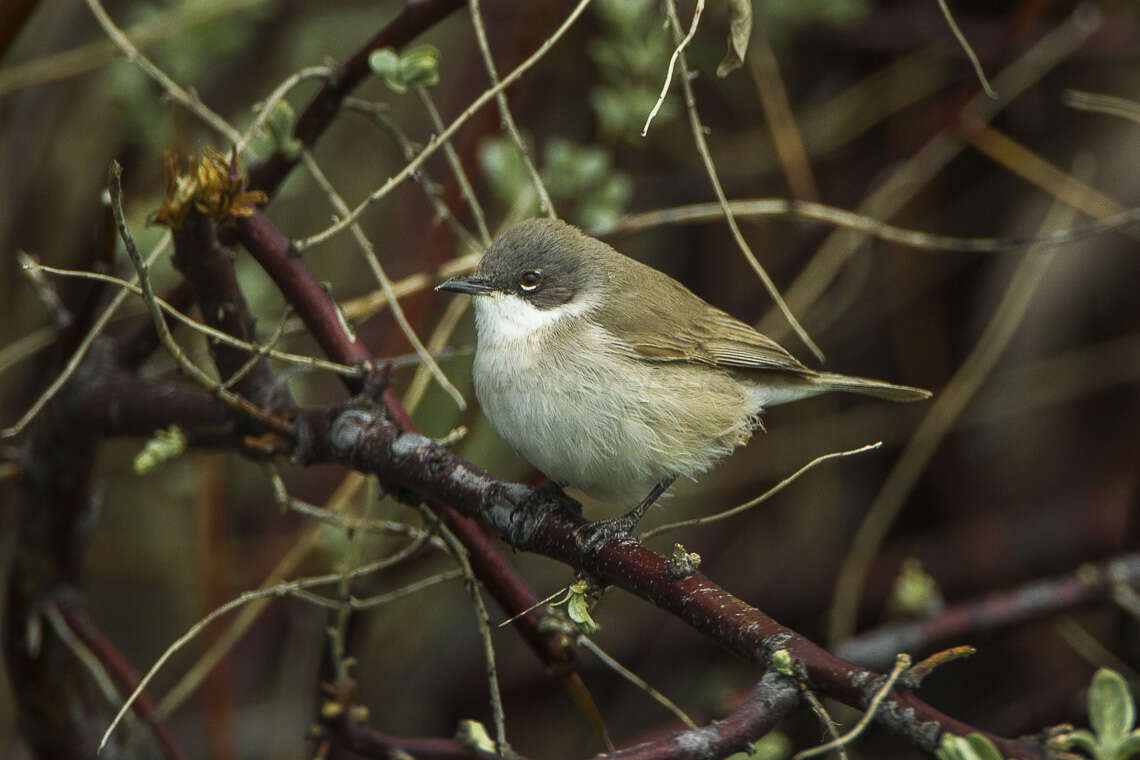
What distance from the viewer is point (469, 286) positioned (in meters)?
2.93

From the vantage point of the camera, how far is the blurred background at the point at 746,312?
13.4ft

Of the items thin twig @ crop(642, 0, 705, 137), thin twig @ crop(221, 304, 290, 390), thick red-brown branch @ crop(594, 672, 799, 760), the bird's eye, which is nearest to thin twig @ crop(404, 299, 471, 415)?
the bird's eye

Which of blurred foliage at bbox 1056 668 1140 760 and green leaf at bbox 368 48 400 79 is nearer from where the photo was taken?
blurred foliage at bbox 1056 668 1140 760

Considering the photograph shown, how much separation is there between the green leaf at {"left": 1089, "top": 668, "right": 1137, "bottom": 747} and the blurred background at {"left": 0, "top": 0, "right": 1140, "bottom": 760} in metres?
2.28

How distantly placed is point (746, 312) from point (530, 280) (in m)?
1.45

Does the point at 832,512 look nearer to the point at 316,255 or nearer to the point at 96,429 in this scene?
the point at 316,255

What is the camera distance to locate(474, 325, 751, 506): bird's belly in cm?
264

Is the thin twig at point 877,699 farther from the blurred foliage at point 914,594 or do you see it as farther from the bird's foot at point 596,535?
the blurred foliage at point 914,594

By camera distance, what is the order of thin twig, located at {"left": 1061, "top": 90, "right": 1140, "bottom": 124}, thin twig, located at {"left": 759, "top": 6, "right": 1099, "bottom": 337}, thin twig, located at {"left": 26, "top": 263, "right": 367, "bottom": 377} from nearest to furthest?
thin twig, located at {"left": 26, "top": 263, "right": 367, "bottom": 377} < thin twig, located at {"left": 1061, "top": 90, "right": 1140, "bottom": 124} < thin twig, located at {"left": 759, "top": 6, "right": 1099, "bottom": 337}

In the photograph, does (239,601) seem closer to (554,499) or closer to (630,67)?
(554,499)

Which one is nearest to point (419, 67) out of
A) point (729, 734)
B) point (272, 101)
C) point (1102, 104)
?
point (272, 101)

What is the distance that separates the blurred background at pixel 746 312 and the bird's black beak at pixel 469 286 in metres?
0.81

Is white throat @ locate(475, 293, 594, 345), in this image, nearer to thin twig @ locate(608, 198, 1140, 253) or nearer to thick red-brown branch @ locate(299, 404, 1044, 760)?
thin twig @ locate(608, 198, 1140, 253)

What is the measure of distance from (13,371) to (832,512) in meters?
3.56
